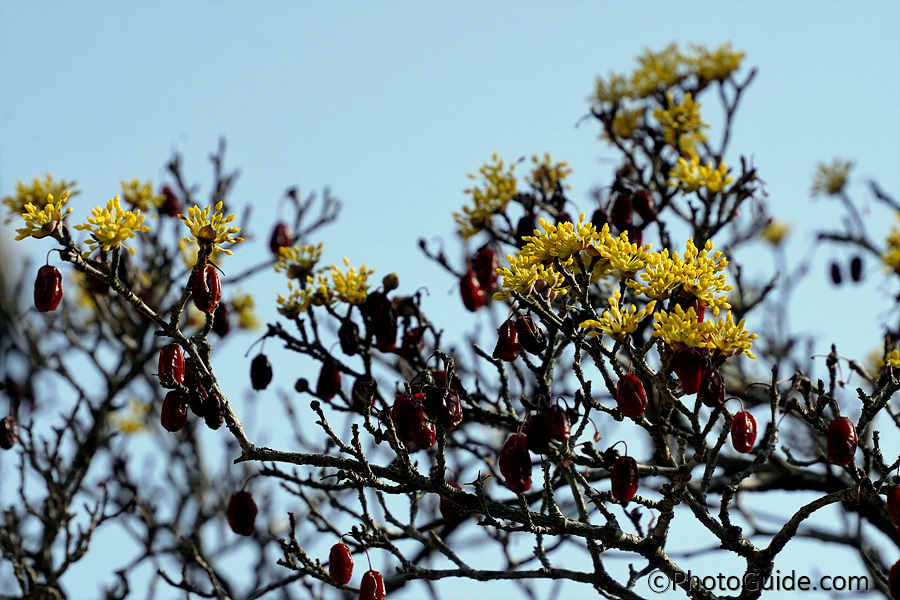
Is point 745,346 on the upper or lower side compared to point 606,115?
lower

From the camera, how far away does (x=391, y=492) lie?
3258 mm

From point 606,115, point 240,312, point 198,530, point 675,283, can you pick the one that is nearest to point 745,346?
point 675,283

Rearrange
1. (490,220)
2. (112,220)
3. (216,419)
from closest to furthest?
1. (216,419)
2. (112,220)
3. (490,220)

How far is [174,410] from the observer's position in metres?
3.30

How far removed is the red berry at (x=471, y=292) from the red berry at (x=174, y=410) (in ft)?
6.81

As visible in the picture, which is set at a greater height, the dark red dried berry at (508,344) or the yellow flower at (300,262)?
the yellow flower at (300,262)

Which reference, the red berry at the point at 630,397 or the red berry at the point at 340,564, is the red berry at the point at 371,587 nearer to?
the red berry at the point at 340,564

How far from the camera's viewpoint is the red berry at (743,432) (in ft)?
11.1

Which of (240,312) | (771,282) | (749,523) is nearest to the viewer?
(771,282)

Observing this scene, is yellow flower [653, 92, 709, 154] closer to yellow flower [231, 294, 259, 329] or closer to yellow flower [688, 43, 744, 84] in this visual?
yellow flower [688, 43, 744, 84]

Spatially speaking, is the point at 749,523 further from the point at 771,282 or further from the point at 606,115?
the point at 606,115

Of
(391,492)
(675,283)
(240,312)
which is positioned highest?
(240,312)

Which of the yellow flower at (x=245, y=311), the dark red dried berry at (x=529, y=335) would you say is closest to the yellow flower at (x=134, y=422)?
the yellow flower at (x=245, y=311)

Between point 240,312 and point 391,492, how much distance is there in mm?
4554
